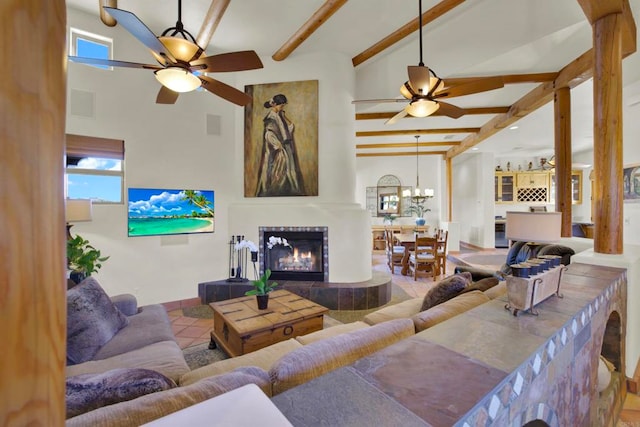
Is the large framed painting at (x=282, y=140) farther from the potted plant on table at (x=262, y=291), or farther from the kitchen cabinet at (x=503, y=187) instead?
the kitchen cabinet at (x=503, y=187)

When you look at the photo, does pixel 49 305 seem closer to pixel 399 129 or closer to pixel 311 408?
pixel 311 408

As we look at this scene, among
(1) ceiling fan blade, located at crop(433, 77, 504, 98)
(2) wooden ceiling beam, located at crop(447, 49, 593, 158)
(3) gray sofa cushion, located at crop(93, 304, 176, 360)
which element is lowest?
(3) gray sofa cushion, located at crop(93, 304, 176, 360)

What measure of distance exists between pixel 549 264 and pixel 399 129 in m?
5.07

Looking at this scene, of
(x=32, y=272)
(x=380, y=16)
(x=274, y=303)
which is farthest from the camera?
(x=380, y=16)

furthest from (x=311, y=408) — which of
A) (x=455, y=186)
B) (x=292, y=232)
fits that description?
(x=455, y=186)

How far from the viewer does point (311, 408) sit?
2.25 ft

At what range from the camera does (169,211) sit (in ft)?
12.5

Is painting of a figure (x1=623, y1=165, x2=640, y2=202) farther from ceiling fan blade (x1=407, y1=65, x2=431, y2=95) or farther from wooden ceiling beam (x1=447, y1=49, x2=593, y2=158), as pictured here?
ceiling fan blade (x1=407, y1=65, x2=431, y2=95)

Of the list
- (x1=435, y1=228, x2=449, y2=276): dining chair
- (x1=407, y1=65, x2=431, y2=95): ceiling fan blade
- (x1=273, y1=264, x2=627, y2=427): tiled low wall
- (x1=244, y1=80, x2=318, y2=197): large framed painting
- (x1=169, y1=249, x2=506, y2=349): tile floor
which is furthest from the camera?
(x1=435, y1=228, x2=449, y2=276): dining chair

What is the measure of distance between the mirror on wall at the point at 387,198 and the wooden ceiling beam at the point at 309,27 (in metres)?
5.56

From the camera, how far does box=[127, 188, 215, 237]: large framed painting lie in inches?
141

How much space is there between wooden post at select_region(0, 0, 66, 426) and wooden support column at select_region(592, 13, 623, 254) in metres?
3.36

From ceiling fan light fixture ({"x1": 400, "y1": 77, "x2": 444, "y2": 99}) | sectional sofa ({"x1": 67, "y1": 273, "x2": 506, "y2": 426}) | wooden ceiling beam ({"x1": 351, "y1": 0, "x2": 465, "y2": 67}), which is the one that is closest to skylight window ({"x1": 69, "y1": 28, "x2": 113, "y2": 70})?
wooden ceiling beam ({"x1": 351, "y1": 0, "x2": 465, "y2": 67})

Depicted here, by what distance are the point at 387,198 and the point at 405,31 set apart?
18.6 ft
